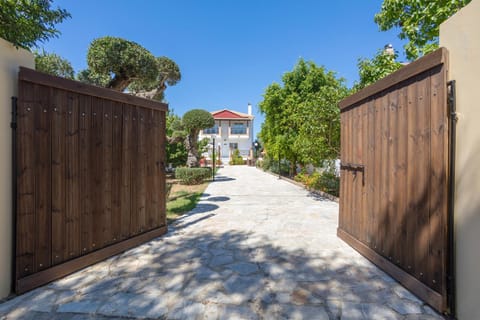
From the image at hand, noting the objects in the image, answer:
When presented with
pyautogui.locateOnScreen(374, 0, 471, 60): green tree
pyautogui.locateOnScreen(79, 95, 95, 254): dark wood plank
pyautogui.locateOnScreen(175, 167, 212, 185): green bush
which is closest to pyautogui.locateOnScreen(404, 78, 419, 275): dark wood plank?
pyautogui.locateOnScreen(374, 0, 471, 60): green tree

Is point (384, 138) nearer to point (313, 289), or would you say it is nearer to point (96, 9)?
point (313, 289)

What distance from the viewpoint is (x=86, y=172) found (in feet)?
9.55

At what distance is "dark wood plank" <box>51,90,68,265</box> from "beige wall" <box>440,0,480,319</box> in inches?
159

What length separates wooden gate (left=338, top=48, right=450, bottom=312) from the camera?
80.6 inches

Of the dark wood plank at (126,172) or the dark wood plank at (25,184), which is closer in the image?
the dark wood plank at (25,184)

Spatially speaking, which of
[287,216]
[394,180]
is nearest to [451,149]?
[394,180]

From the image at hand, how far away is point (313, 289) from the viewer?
2.43 meters

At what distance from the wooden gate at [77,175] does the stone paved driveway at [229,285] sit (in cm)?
28

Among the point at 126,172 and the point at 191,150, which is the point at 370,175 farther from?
the point at 191,150

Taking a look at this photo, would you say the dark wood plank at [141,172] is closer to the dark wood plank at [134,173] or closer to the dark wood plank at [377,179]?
the dark wood plank at [134,173]

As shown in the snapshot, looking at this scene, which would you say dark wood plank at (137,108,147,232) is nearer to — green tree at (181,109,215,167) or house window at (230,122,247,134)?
green tree at (181,109,215,167)

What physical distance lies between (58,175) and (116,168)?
2.48 feet

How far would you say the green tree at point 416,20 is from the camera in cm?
470

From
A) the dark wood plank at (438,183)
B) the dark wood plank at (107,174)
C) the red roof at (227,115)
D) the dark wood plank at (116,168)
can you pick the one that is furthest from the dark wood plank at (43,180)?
the red roof at (227,115)
